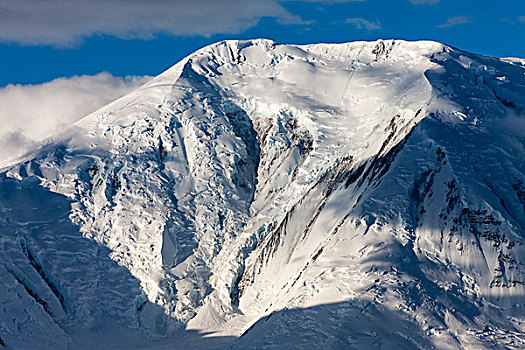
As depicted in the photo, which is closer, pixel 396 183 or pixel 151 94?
pixel 396 183

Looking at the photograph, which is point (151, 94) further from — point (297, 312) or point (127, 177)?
point (297, 312)

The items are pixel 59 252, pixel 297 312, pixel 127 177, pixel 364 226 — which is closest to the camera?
pixel 297 312

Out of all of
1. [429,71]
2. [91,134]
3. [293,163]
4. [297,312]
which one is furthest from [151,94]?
[297,312]

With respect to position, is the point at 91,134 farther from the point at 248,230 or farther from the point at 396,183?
the point at 396,183

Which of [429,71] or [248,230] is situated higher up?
→ [429,71]

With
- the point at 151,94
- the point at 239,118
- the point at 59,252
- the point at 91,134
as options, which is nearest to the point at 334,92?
the point at 239,118

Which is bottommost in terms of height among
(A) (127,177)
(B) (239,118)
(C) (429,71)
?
(A) (127,177)

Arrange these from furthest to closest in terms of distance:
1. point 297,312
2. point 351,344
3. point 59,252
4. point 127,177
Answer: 1. point 127,177
2. point 59,252
3. point 297,312
4. point 351,344
